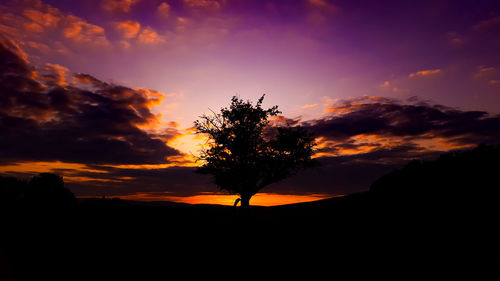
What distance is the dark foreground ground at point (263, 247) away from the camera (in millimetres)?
10312

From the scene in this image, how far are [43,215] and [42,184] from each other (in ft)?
53.3

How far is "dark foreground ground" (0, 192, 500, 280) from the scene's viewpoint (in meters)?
10.3

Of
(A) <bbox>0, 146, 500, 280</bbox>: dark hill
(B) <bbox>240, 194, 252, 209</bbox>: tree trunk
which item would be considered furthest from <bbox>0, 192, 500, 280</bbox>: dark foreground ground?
(B) <bbox>240, 194, 252, 209</bbox>: tree trunk

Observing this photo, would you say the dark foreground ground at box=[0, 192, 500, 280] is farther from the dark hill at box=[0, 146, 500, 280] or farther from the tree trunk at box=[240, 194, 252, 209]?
the tree trunk at box=[240, 194, 252, 209]

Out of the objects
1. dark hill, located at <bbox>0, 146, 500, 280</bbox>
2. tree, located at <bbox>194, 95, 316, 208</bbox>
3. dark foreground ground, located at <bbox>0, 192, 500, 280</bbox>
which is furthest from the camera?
tree, located at <bbox>194, 95, 316, 208</bbox>

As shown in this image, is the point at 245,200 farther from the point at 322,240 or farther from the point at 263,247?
the point at 322,240

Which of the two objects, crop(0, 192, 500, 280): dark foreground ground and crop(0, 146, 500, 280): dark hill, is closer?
crop(0, 192, 500, 280): dark foreground ground

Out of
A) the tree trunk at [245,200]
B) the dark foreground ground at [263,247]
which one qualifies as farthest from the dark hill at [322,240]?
the tree trunk at [245,200]

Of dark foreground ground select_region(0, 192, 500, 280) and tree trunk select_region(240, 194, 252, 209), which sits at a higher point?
tree trunk select_region(240, 194, 252, 209)

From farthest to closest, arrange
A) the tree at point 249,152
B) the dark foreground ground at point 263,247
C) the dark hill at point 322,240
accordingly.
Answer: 1. the tree at point 249,152
2. the dark hill at point 322,240
3. the dark foreground ground at point 263,247

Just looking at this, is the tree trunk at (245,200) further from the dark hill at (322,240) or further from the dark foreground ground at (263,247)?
the dark hill at (322,240)

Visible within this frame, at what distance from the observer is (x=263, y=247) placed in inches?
593

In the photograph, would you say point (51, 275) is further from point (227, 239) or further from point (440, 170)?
point (440, 170)

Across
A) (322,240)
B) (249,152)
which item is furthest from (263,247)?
(249,152)
